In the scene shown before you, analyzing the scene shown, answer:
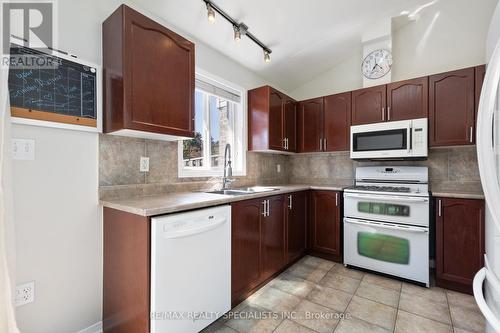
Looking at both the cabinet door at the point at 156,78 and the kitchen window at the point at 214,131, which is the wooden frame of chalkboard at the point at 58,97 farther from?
the kitchen window at the point at 214,131

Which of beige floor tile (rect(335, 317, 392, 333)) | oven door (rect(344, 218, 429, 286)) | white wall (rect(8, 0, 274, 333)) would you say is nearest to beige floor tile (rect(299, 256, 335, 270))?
oven door (rect(344, 218, 429, 286))

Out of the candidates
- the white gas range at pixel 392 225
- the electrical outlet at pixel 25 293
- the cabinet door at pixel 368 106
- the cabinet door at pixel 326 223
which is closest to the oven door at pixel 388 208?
the white gas range at pixel 392 225

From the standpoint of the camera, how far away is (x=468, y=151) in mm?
2416

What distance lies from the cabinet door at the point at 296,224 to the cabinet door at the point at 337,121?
0.78m

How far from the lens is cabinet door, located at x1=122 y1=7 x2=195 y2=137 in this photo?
1.40 metres

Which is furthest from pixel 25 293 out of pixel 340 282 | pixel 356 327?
pixel 340 282

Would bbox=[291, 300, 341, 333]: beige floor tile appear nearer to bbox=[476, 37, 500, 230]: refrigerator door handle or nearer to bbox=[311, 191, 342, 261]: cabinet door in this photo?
bbox=[311, 191, 342, 261]: cabinet door

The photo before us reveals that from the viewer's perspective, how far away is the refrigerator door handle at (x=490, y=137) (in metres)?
0.82

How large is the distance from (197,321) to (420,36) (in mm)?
3730

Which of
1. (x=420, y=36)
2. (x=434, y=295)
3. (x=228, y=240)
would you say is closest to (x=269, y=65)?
(x=420, y=36)

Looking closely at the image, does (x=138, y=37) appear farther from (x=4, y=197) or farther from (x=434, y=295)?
(x=434, y=295)

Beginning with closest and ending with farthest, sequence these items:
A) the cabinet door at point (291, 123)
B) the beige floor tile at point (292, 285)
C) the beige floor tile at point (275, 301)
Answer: the beige floor tile at point (275, 301) < the beige floor tile at point (292, 285) < the cabinet door at point (291, 123)

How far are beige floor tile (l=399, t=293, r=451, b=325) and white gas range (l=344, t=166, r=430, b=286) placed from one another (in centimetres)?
26

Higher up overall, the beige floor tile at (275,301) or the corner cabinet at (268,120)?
the corner cabinet at (268,120)
